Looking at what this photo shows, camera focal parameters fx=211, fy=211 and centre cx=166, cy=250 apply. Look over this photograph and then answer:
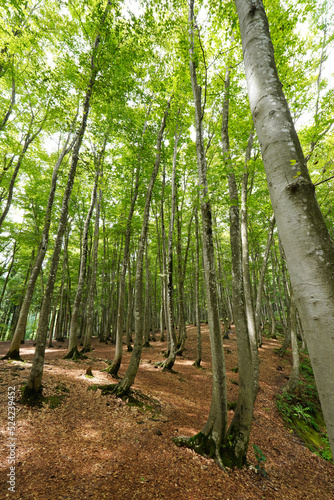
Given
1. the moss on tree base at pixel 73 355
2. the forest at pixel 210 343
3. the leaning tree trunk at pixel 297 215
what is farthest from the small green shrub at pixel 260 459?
the moss on tree base at pixel 73 355

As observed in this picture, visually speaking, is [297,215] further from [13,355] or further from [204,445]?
[13,355]

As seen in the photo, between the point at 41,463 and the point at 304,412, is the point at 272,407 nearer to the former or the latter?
the point at 304,412

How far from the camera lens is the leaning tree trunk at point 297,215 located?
1098 mm

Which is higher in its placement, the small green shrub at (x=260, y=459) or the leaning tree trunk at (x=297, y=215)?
the leaning tree trunk at (x=297, y=215)

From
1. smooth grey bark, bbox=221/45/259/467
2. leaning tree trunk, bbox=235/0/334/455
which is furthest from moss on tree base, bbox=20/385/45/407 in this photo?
leaning tree trunk, bbox=235/0/334/455

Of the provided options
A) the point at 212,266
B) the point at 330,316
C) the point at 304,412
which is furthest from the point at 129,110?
the point at 304,412

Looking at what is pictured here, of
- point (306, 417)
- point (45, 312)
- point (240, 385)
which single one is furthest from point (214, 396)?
point (306, 417)

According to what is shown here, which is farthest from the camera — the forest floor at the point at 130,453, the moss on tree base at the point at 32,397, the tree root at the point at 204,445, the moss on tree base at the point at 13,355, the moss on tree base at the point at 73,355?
the moss on tree base at the point at 73,355

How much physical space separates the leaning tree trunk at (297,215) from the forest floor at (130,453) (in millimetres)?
3572

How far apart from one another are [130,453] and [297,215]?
15.7ft

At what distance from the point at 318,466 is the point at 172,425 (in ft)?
12.4

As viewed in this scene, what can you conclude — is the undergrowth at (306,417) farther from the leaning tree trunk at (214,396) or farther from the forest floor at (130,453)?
the leaning tree trunk at (214,396)

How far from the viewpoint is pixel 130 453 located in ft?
12.3

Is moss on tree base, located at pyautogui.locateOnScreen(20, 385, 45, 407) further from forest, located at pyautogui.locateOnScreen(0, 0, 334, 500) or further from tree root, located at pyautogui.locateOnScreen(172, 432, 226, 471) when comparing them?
tree root, located at pyautogui.locateOnScreen(172, 432, 226, 471)
